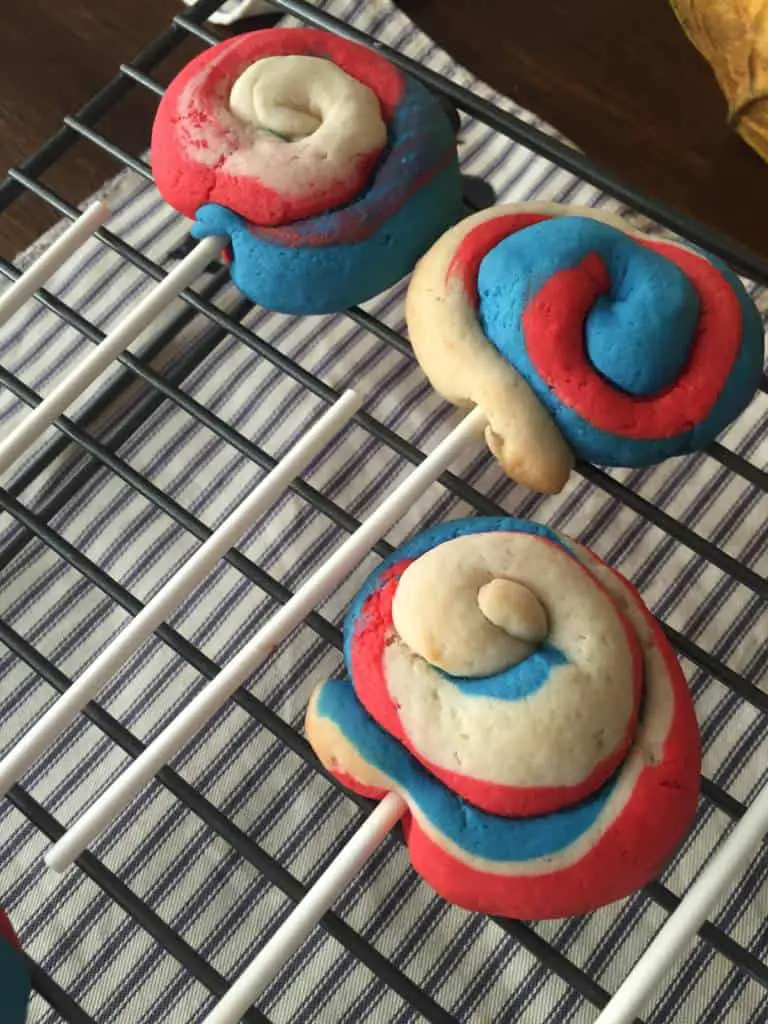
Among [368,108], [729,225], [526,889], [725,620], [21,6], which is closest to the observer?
[526,889]

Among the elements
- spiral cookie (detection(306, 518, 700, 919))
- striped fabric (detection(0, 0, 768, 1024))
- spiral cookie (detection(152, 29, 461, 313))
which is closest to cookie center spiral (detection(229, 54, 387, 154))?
spiral cookie (detection(152, 29, 461, 313))

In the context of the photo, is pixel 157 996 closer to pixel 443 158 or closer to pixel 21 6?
pixel 443 158

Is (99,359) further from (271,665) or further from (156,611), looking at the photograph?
(271,665)

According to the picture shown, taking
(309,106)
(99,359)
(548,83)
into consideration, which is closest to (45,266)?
(99,359)

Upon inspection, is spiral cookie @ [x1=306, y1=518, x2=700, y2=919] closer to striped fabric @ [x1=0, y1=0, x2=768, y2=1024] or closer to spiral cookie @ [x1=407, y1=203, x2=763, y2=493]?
spiral cookie @ [x1=407, y1=203, x2=763, y2=493]

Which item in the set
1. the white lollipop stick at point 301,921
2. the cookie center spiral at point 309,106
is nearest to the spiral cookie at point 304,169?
the cookie center spiral at point 309,106

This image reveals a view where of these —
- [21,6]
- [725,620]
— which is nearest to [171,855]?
[725,620]
